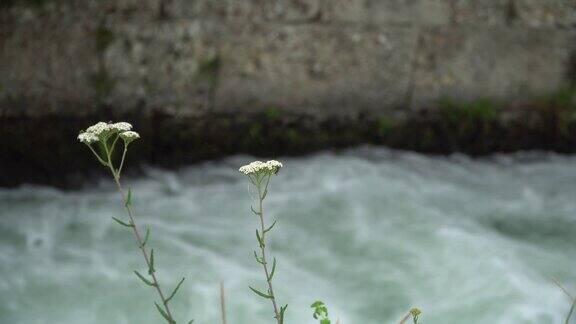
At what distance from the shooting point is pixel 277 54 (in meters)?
4.54

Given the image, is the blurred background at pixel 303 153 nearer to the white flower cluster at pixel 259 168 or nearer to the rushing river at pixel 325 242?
the rushing river at pixel 325 242

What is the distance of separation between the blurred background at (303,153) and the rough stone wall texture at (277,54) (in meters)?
0.01

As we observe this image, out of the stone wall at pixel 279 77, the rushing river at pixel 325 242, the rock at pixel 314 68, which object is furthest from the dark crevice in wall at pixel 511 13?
the rushing river at pixel 325 242

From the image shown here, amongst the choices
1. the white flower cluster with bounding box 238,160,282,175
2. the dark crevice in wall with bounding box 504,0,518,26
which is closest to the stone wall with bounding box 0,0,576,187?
the dark crevice in wall with bounding box 504,0,518,26

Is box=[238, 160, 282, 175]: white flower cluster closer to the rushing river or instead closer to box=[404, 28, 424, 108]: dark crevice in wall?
the rushing river

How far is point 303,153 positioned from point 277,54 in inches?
30.0

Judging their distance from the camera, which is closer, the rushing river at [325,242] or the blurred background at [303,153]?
the rushing river at [325,242]

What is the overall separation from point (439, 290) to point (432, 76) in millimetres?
2004

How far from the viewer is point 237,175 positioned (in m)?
4.66

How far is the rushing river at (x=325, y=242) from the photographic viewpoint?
10.3ft

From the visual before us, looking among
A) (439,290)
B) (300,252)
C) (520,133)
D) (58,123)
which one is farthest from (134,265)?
(520,133)

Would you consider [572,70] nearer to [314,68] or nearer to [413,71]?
[413,71]

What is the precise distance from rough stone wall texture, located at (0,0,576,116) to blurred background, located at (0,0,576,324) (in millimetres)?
12

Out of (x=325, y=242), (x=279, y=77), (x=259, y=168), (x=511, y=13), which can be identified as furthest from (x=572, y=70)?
(x=259, y=168)
